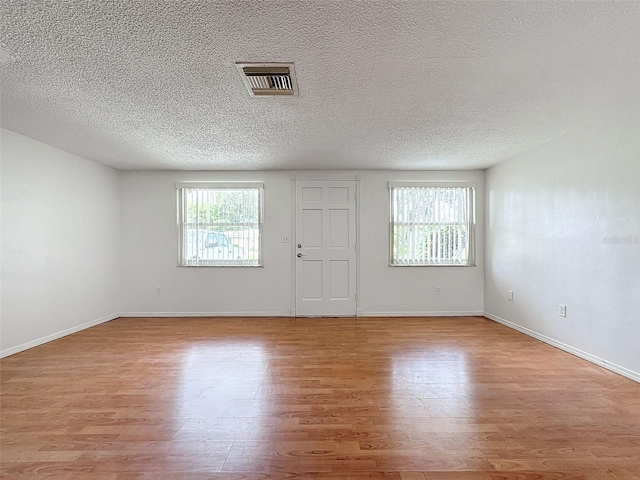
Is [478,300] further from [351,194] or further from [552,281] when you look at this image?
[351,194]

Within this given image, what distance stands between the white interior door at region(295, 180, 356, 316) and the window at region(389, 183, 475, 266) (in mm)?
702

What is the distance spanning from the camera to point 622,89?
2.53 metres

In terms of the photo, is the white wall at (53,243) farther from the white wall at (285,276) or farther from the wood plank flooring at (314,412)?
the white wall at (285,276)

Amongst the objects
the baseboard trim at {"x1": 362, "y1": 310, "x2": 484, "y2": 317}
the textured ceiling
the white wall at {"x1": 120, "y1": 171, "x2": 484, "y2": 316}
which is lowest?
the baseboard trim at {"x1": 362, "y1": 310, "x2": 484, "y2": 317}

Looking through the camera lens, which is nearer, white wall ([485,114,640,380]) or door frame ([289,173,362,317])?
white wall ([485,114,640,380])

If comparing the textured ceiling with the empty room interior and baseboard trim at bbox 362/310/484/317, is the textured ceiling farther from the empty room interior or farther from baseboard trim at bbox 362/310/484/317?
baseboard trim at bbox 362/310/484/317

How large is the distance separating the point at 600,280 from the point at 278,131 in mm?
3398

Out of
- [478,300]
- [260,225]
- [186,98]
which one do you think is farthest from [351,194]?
[186,98]

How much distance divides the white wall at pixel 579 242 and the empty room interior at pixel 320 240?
1.0 inches

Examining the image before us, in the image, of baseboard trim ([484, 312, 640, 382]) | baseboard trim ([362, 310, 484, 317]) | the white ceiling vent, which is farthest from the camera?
baseboard trim ([362, 310, 484, 317])

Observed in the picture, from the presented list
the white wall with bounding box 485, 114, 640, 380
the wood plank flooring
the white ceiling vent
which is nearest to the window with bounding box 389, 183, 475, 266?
the white wall with bounding box 485, 114, 640, 380

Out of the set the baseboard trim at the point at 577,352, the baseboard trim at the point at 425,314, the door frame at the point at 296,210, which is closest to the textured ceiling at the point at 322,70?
the door frame at the point at 296,210

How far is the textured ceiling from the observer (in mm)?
1719

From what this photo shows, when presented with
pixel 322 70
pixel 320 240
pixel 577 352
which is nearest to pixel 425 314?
pixel 320 240
